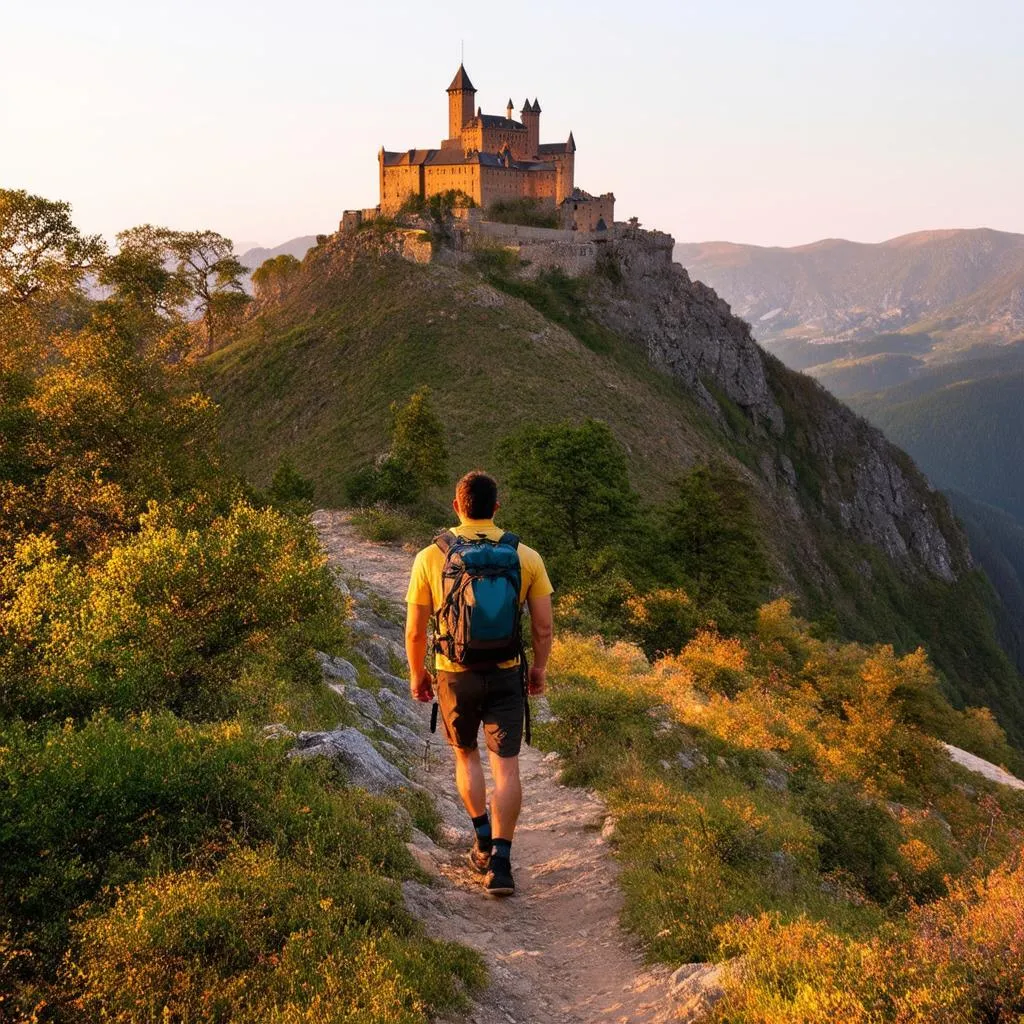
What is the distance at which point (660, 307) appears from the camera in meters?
84.2

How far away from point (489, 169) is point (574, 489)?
6497cm

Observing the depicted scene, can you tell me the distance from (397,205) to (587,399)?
4121cm

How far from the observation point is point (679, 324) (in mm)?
86250

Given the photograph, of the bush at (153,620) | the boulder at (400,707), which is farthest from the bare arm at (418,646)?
the boulder at (400,707)

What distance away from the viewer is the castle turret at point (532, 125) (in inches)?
3440

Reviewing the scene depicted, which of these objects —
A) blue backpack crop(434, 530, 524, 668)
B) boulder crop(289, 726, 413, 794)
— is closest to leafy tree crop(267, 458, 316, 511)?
boulder crop(289, 726, 413, 794)

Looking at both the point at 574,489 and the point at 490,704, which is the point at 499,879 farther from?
the point at 574,489

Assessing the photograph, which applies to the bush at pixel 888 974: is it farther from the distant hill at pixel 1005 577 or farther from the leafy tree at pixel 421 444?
the distant hill at pixel 1005 577

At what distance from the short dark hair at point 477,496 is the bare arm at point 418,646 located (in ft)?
2.84

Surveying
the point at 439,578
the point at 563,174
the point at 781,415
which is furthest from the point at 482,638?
the point at 781,415

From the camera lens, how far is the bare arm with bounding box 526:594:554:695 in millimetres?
6312

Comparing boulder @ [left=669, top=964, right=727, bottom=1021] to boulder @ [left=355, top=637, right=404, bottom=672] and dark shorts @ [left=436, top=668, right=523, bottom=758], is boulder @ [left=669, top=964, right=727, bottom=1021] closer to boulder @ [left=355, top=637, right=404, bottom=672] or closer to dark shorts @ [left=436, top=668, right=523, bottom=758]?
dark shorts @ [left=436, top=668, right=523, bottom=758]

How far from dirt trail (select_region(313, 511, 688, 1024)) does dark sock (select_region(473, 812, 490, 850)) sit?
0.29m

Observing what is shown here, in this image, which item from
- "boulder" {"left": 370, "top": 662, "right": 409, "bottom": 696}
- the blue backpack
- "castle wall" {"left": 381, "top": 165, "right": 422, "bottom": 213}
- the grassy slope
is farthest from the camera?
"castle wall" {"left": 381, "top": 165, "right": 422, "bottom": 213}
